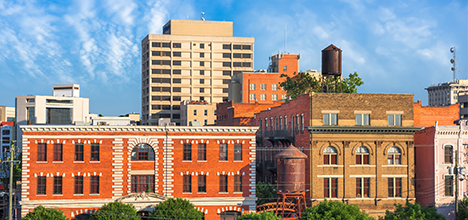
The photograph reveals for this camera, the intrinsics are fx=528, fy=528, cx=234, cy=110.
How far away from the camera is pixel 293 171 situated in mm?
56562

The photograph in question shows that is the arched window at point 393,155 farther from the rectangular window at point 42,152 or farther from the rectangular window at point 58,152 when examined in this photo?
the rectangular window at point 42,152

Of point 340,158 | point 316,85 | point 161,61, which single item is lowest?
point 340,158

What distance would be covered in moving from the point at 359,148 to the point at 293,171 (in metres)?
8.10

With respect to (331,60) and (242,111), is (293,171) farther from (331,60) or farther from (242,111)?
(242,111)

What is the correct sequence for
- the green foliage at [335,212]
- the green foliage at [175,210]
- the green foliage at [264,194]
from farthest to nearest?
the green foliage at [264,194] → the green foliage at [175,210] → the green foliage at [335,212]

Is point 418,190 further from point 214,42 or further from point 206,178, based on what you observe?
point 214,42

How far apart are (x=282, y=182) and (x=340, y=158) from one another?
6.87m

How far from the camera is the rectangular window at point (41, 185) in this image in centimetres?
5391

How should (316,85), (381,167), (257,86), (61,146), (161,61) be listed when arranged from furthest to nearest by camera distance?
(161,61) < (257,86) < (316,85) < (381,167) < (61,146)

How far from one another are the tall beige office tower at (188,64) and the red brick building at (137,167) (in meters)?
118

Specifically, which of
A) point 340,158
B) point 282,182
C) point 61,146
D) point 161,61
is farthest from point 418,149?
point 161,61

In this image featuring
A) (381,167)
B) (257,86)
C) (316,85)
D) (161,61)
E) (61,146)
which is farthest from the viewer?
(161,61)

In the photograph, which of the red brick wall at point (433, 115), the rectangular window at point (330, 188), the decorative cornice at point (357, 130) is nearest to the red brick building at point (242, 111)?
the red brick wall at point (433, 115)

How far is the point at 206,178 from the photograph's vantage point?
56.8m
